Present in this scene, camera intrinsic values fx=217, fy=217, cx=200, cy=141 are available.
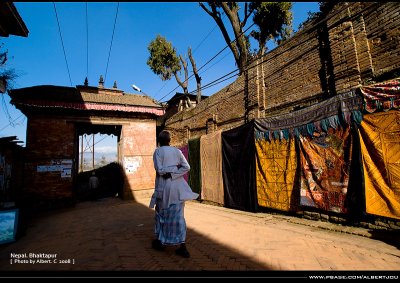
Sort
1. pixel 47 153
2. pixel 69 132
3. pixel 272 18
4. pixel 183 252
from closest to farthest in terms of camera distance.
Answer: pixel 183 252 → pixel 47 153 → pixel 69 132 → pixel 272 18

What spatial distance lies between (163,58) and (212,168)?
1842cm

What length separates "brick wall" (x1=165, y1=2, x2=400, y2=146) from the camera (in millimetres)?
5102

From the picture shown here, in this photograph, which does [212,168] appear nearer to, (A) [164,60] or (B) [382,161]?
(B) [382,161]

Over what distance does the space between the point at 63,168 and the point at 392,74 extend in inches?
503

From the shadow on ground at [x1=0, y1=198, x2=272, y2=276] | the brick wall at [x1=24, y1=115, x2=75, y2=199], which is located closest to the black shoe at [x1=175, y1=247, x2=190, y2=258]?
the shadow on ground at [x1=0, y1=198, x2=272, y2=276]

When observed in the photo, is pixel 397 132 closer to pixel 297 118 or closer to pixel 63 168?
pixel 297 118

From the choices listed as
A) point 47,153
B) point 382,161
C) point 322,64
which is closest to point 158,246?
point 382,161

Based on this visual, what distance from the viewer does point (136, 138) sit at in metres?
12.7

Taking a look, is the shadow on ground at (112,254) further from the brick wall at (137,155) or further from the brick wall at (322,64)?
the brick wall at (137,155)

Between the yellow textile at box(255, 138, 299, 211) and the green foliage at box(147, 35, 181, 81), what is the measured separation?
19652mm

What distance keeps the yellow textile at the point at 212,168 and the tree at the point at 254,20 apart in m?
8.09

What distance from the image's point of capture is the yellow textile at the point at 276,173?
625 centimetres

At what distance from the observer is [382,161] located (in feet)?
14.1

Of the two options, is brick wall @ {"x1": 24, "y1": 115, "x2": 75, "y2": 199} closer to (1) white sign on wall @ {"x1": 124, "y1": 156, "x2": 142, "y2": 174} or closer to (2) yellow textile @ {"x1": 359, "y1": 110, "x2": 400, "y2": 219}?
(1) white sign on wall @ {"x1": 124, "y1": 156, "x2": 142, "y2": 174}
